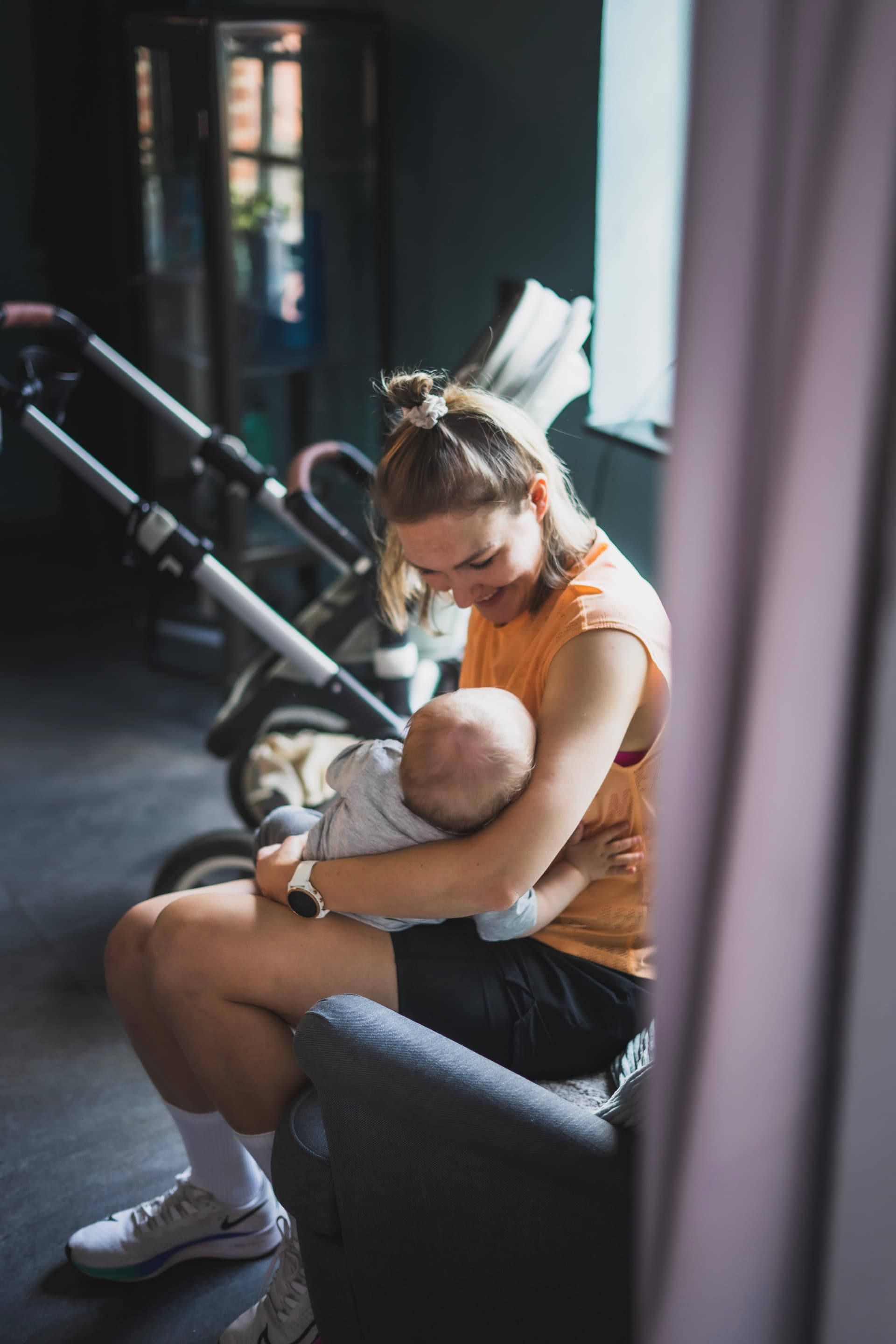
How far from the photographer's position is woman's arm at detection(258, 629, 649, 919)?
119cm

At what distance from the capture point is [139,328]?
4.36 metres

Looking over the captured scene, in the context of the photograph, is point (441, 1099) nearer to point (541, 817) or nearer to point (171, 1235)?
point (541, 817)

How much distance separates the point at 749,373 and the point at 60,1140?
1.67 m

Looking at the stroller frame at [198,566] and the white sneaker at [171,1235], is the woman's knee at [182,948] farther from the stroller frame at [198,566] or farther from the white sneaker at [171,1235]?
the stroller frame at [198,566]

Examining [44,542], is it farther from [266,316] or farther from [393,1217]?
[393,1217]

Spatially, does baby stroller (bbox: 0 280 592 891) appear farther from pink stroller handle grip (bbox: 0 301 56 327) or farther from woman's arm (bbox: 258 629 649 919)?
woman's arm (bbox: 258 629 649 919)

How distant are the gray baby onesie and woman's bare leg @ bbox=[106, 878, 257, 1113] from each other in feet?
0.59

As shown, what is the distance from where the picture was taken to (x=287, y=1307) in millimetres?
1358

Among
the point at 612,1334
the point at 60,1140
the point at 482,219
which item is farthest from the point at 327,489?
the point at 612,1334

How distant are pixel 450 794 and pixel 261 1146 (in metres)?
0.49

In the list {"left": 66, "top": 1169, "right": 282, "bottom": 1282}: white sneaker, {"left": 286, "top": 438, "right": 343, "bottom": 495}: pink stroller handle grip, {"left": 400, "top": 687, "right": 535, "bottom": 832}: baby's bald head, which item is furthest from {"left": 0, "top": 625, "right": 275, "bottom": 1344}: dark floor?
{"left": 286, "top": 438, "right": 343, "bottom": 495}: pink stroller handle grip

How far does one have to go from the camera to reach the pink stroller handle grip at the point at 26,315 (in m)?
2.23

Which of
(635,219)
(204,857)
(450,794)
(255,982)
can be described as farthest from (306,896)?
(635,219)

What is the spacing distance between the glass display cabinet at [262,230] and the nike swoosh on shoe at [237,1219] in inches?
83.3
